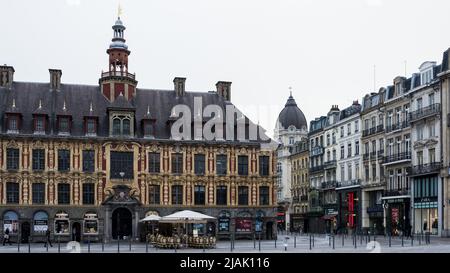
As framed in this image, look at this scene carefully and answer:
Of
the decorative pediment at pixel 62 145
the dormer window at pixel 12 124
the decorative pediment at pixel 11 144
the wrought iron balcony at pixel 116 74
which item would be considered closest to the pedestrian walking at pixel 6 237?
the decorative pediment at pixel 11 144

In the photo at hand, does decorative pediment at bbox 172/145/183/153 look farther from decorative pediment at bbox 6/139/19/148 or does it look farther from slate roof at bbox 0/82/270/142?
decorative pediment at bbox 6/139/19/148

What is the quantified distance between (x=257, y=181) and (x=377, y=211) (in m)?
16.3

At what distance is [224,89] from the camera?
63500 mm

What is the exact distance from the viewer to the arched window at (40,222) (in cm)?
5506

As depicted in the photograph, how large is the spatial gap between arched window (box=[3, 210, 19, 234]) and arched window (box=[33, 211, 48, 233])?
57.9 inches

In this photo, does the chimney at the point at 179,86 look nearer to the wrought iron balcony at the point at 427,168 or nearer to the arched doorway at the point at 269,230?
the arched doorway at the point at 269,230

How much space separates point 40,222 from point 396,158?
3507cm

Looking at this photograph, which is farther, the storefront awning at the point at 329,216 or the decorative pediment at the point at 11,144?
the storefront awning at the point at 329,216

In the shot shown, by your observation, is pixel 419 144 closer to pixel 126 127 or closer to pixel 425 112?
pixel 425 112

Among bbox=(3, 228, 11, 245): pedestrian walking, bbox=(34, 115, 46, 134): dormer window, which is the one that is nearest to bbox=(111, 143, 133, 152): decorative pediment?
bbox=(34, 115, 46, 134): dormer window

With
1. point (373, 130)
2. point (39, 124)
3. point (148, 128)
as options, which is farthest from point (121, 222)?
point (373, 130)

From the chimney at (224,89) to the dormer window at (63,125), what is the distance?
15038 mm

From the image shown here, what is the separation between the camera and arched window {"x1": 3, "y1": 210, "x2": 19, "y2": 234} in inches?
2147

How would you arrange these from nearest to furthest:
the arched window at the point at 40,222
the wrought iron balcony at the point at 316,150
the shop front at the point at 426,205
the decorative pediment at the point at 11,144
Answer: the arched window at the point at 40,222, the decorative pediment at the point at 11,144, the shop front at the point at 426,205, the wrought iron balcony at the point at 316,150
